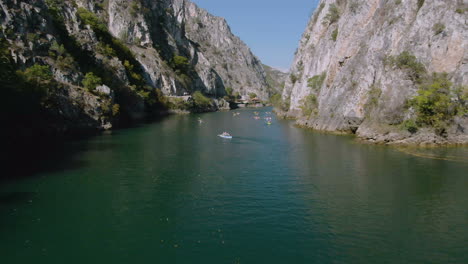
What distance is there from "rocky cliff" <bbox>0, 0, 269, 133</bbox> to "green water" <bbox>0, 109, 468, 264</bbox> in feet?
89.5

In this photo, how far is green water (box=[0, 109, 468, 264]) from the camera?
20.4m

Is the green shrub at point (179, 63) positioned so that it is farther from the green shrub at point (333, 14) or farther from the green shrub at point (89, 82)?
the green shrub at point (89, 82)

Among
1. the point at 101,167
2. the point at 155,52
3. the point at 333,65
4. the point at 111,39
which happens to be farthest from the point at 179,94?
the point at 101,167

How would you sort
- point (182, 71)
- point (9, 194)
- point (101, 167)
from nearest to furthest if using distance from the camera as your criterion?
1. point (9, 194)
2. point (101, 167)
3. point (182, 71)

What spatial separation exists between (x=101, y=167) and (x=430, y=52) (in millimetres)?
54866

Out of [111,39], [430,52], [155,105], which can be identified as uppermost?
[111,39]

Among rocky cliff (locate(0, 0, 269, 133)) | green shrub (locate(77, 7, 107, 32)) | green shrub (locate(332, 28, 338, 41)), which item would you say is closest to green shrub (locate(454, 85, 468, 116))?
green shrub (locate(332, 28, 338, 41))

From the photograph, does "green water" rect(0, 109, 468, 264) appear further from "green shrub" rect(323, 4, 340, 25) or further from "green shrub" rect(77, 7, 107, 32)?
"green shrub" rect(77, 7, 107, 32)

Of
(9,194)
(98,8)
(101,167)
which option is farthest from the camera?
(98,8)

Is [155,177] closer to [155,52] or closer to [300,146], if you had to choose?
[300,146]

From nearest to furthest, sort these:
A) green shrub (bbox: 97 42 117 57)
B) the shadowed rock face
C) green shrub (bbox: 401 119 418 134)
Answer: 1. green shrub (bbox: 401 119 418 134)
2. the shadowed rock face
3. green shrub (bbox: 97 42 117 57)

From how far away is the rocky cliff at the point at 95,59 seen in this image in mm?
69312

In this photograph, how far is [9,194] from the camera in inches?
1163

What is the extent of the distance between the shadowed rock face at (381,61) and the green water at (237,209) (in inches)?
518
